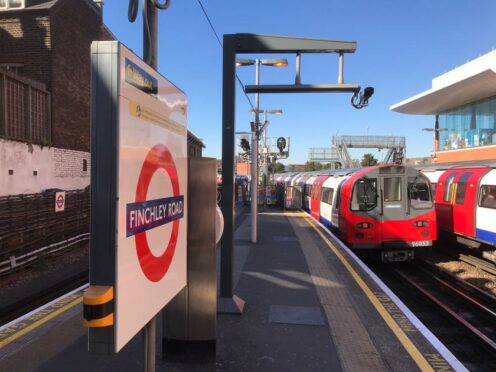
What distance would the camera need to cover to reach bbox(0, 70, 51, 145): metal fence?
10.2 metres

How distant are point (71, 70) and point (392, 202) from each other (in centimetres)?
1122

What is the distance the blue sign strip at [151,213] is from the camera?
7.34 feet

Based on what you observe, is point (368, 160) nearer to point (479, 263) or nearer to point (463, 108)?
point (463, 108)

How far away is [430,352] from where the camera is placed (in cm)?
430

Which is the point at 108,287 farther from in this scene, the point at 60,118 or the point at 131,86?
the point at 60,118

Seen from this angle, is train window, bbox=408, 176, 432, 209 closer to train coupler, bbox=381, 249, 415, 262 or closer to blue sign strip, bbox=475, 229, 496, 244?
train coupler, bbox=381, 249, 415, 262

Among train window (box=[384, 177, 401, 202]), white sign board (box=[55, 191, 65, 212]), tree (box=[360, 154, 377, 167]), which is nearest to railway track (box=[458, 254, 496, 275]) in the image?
train window (box=[384, 177, 401, 202])

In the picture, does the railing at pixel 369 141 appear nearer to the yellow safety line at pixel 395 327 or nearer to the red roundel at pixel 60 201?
the red roundel at pixel 60 201

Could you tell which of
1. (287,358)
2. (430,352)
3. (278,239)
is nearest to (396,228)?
(278,239)

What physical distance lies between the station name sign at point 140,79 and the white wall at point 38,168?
819cm

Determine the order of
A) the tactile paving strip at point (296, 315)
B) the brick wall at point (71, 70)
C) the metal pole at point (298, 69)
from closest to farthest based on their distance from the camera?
1. the tactile paving strip at point (296, 315)
2. the metal pole at point (298, 69)
3. the brick wall at point (71, 70)

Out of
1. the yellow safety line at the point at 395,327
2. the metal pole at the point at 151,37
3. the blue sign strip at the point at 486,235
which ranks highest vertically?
the metal pole at the point at 151,37

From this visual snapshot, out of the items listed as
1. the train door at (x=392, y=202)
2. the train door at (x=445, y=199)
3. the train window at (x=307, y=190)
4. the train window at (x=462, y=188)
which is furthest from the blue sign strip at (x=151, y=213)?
the train window at (x=307, y=190)

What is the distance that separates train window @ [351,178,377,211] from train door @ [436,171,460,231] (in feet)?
11.7
